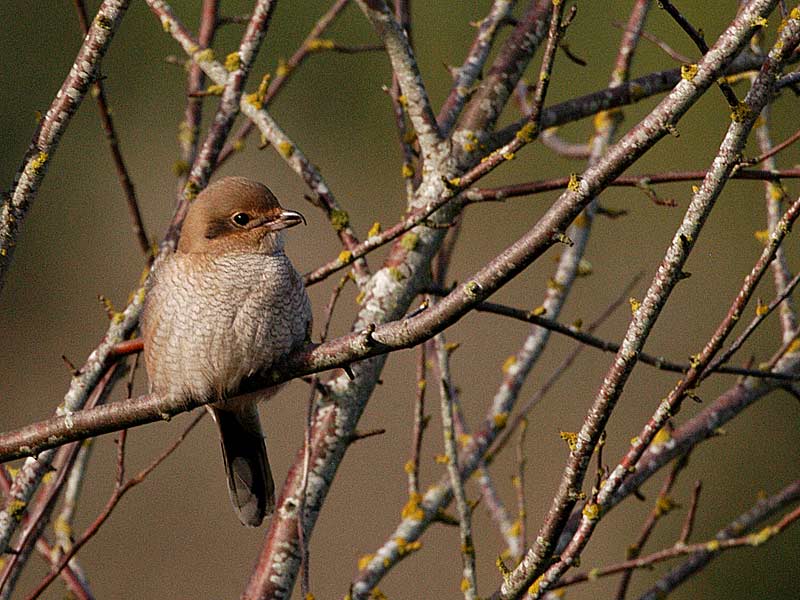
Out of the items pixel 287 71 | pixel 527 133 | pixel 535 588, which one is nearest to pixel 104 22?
pixel 527 133

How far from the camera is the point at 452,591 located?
6.48 metres

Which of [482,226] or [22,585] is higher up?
[482,226]

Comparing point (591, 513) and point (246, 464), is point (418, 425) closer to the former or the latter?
point (246, 464)

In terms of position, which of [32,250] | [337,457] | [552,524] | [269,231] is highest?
[32,250]

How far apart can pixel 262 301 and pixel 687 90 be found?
3.94 ft

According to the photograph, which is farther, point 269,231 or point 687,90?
point 269,231

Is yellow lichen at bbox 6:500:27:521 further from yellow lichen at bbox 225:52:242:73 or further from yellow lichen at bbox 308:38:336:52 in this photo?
yellow lichen at bbox 308:38:336:52

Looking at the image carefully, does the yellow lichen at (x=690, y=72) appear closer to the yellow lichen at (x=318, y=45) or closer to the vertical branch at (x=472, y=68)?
the vertical branch at (x=472, y=68)

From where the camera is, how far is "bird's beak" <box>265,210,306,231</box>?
3.07 meters

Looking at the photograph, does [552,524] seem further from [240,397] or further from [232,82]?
[232,82]

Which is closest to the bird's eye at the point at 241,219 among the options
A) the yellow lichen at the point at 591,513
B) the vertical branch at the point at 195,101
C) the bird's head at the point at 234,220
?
the bird's head at the point at 234,220

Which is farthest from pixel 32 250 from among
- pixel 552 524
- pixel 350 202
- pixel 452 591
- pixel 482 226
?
pixel 552 524

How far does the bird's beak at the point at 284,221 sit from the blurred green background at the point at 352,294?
10.0ft

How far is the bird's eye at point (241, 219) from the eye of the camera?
307cm
